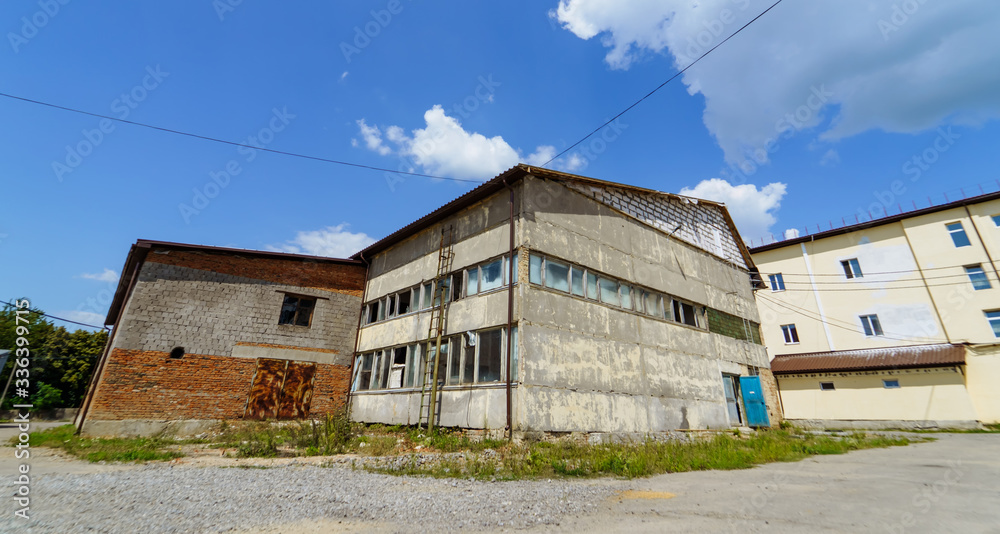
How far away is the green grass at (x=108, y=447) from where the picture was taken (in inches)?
342

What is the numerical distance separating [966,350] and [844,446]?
13.9 m

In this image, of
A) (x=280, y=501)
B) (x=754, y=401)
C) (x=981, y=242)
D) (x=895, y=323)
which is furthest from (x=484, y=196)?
(x=981, y=242)

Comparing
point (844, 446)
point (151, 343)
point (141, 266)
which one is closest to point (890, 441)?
point (844, 446)

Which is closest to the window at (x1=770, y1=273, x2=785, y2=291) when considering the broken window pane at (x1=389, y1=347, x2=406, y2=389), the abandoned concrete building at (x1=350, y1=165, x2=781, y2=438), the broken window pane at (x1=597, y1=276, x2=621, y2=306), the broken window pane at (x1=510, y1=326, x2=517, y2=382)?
the abandoned concrete building at (x1=350, y1=165, x2=781, y2=438)

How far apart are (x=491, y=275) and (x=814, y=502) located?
8.31m

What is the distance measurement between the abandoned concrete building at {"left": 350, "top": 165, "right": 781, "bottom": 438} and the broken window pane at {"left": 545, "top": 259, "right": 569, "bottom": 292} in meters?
0.04

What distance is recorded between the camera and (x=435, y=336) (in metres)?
12.5

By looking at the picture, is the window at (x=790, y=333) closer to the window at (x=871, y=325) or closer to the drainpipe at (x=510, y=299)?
the window at (x=871, y=325)

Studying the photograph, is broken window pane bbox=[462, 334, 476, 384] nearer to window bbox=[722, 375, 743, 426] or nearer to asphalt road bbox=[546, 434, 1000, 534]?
asphalt road bbox=[546, 434, 1000, 534]

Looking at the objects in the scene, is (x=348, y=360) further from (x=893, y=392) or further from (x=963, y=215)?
(x=963, y=215)

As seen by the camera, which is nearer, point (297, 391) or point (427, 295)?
point (427, 295)

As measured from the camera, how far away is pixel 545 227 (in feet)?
38.5

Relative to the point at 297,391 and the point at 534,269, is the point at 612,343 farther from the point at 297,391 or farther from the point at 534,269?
the point at 297,391

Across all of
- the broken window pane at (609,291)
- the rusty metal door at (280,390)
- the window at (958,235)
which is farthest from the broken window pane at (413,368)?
the window at (958,235)
